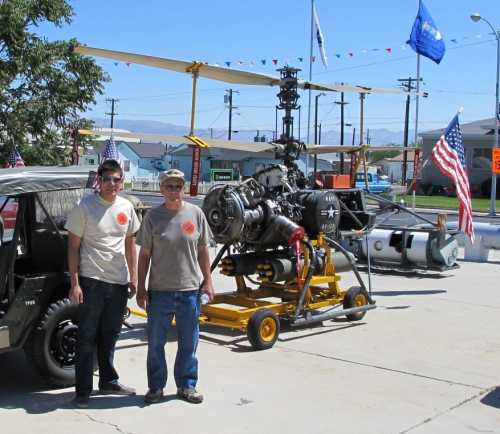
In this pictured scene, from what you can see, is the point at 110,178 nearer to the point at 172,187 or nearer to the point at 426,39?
the point at 172,187

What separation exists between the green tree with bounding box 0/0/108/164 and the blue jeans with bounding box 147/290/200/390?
1004cm

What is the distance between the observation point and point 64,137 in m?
15.7

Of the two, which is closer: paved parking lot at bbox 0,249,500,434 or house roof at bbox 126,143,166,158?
paved parking lot at bbox 0,249,500,434

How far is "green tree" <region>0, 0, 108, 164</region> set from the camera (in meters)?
14.2

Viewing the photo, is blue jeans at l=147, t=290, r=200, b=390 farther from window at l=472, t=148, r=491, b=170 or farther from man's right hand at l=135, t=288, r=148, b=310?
window at l=472, t=148, r=491, b=170

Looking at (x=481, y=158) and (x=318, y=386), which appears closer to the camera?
(x=318, y=386)

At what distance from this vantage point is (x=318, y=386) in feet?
20.6

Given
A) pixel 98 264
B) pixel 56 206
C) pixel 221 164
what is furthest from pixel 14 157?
pixel 221 164

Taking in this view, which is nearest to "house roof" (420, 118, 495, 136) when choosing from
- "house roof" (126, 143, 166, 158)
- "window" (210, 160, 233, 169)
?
"window" (210, 160, 233, 169)

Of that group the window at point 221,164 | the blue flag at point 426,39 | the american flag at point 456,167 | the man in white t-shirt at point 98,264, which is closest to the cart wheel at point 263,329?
the man in white t-shirt at point 98,264

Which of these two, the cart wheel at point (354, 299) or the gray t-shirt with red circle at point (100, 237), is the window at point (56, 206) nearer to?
the gray t-shirt with red circle at point (100, 237)

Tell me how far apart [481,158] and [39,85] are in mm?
39255

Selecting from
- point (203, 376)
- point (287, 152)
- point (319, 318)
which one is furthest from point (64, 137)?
point (203, 376)

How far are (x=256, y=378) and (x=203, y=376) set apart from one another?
47 cm
